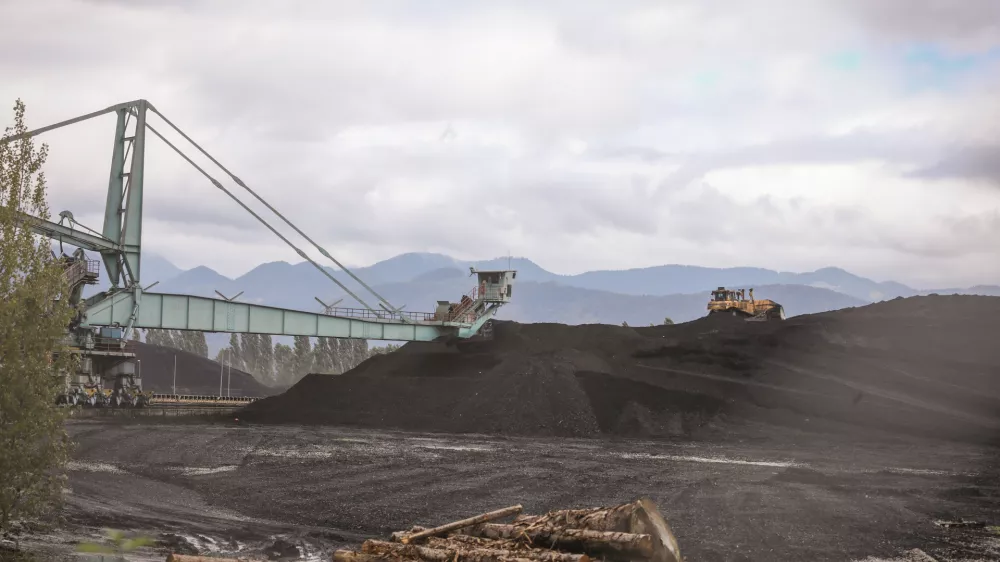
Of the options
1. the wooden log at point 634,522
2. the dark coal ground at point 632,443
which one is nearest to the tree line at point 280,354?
the dark coal ground at point 632,443

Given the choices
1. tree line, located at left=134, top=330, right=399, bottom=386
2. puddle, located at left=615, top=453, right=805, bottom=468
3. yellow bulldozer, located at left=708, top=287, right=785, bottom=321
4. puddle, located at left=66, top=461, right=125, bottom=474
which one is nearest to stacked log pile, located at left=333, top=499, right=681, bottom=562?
puddle, located at left=66, top=461, right=125, bottom=474

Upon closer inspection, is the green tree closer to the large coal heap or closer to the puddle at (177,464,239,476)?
the puddle at (177,464,239,476)

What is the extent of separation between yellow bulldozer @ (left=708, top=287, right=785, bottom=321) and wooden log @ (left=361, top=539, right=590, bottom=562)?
46.1 metres

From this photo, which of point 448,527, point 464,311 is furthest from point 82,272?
point 448,527

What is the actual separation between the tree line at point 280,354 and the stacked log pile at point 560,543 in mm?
102007

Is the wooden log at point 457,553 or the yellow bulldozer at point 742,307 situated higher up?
the yellow bulldozer at point 742,307

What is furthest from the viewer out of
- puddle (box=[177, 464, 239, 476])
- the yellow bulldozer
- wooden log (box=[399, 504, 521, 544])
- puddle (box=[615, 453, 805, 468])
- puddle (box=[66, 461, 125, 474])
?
the yellow bulldozer

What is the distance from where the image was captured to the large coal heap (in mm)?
35625

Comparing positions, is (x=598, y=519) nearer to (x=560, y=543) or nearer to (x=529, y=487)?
(x=560, y=543)

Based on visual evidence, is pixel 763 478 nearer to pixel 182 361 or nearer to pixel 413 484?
pixel 413 484

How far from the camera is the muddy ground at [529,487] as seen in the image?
52.2ft

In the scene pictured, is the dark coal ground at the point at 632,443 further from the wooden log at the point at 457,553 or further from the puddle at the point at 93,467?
the wooden log at the point at 457,553

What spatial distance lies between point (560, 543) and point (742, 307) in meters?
48.0

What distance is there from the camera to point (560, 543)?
10672mm
